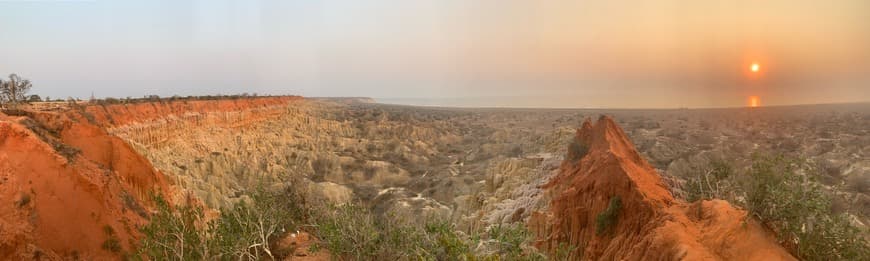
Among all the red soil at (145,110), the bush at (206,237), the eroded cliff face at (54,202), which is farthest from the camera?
the red soil at (145,110)

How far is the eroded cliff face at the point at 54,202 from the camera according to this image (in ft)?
21.8

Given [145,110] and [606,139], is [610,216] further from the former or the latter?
[145,110]

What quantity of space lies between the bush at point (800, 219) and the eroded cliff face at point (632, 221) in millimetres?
284

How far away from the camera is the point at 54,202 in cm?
736

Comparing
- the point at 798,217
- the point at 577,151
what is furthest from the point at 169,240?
the point at 577,151

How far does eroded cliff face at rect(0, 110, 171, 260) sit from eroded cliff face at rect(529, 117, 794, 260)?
7961 millimetres

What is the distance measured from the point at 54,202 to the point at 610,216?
444 inches

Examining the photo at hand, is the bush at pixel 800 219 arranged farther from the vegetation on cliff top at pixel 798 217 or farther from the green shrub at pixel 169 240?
the green shrub at pixel 169 240

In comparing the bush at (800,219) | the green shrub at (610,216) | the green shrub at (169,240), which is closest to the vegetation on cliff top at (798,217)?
the bush at (800,219)

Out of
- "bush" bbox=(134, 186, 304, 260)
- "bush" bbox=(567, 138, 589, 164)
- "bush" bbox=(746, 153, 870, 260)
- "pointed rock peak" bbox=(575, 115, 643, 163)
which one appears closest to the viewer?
"bush" bbox=(134, 186, 304, 260)

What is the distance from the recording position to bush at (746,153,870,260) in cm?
652

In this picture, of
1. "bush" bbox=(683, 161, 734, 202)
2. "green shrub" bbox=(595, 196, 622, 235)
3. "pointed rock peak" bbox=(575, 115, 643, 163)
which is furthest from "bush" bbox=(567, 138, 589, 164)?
"green shrub" bbox=(595, 196, 622, 235)

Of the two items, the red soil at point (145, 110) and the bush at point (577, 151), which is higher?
the red soil at point (145, 110)

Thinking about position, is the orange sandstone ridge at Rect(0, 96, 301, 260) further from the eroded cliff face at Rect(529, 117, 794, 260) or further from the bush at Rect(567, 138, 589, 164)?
the bush at Rect(567, 138, 589, 164)
